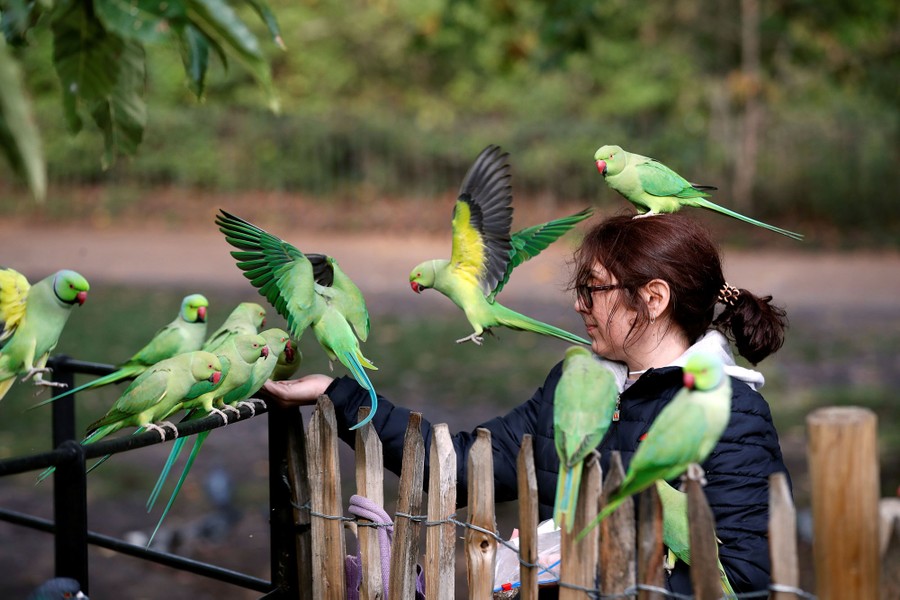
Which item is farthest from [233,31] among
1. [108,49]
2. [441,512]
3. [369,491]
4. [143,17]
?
[369,491]

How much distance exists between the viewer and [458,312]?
1187 cm

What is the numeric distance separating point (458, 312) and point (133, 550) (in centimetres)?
907

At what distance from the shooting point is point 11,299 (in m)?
2.67

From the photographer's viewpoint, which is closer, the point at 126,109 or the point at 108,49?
the point at 108,49

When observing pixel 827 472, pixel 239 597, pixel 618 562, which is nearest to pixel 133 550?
pixel 618 562

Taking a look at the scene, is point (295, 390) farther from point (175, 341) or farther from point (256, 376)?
point (175, 341)

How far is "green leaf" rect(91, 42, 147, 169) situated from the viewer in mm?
2051

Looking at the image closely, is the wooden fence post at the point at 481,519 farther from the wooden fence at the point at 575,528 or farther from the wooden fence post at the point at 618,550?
the wooden fence post at the point at 618,550

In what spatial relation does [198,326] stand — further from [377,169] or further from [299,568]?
[377,169]

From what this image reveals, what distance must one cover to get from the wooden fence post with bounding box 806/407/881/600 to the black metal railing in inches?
58.1

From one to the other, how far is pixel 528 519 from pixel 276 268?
0.94 meters

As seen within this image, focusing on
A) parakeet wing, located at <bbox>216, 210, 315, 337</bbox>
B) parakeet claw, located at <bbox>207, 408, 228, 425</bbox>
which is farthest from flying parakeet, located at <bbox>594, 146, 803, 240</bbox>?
parakeet claw, located at <bbox>207, 408, 228, 425</bbox>

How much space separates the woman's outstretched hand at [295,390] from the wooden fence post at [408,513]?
0.34 m

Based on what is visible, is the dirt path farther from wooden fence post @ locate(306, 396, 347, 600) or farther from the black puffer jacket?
wooden fence post @ locate(306, 396, 347, 600)
